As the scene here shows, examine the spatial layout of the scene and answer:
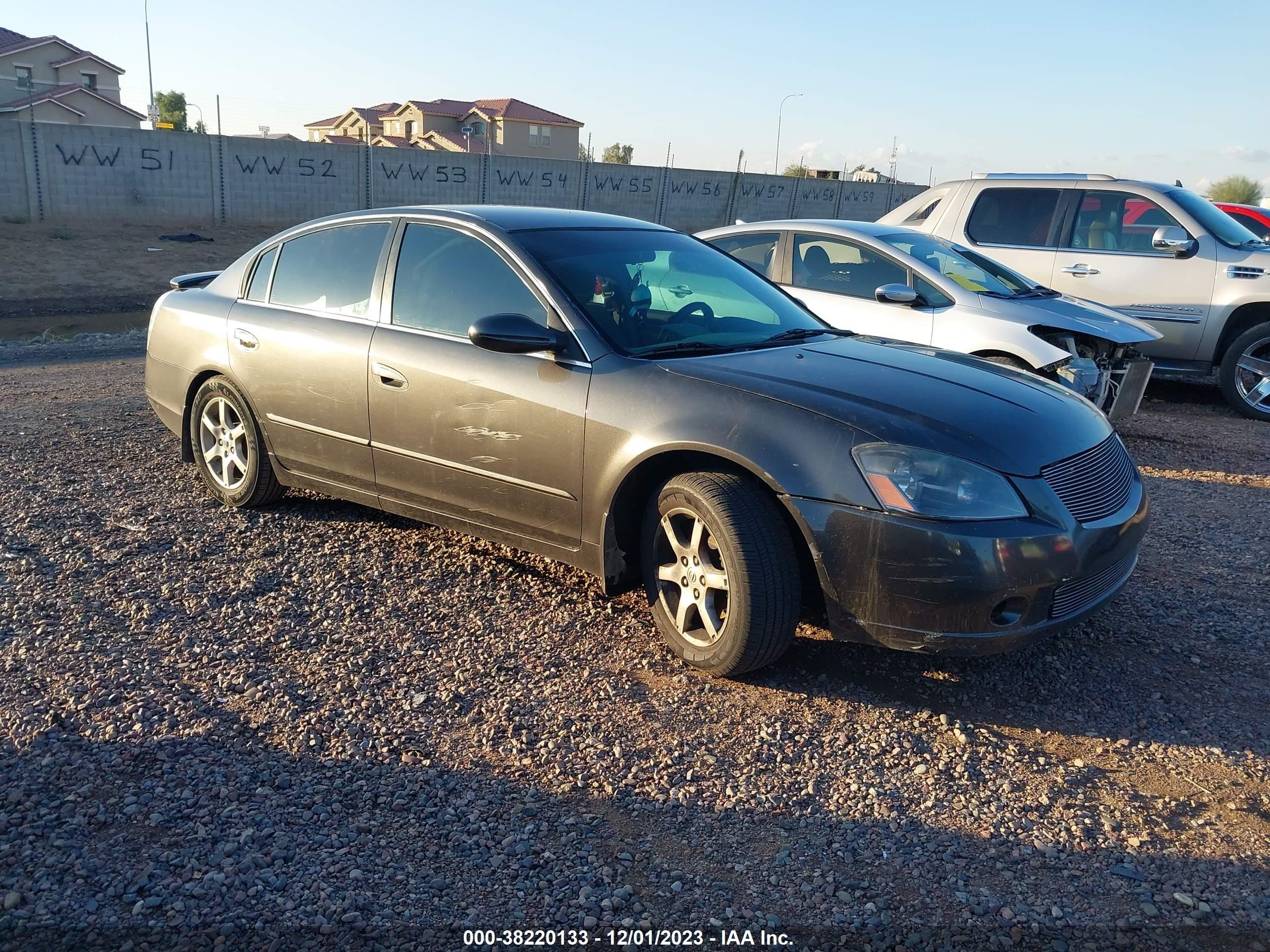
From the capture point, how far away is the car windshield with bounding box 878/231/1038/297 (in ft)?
24.8

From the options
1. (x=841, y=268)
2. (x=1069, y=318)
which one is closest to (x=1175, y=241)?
(x=1069, y=318)

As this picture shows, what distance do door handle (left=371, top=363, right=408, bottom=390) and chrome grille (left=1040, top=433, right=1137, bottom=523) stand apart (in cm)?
268

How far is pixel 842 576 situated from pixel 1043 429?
38.2 inches

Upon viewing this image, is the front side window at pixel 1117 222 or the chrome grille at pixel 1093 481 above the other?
the front side window at pixel 1117 222

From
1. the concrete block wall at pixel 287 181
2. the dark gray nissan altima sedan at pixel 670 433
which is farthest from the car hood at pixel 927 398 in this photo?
the concrete block wall at pixel 287 181

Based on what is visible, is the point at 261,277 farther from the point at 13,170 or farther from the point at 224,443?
the point at 13,170

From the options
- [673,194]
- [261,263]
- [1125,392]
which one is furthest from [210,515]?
[673,194]

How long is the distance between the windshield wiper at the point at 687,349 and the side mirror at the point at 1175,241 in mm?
6315

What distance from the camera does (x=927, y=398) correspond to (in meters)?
3.79

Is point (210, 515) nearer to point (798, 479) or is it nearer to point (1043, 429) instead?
point (798, 479)

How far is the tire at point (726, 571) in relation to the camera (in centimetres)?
359

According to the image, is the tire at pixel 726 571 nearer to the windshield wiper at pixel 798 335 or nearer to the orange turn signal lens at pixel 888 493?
the orange turn signal lens at pixel 888 493

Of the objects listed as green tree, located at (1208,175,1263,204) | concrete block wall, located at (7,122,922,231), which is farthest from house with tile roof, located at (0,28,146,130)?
green tree, located at (1208,175,1263,204)

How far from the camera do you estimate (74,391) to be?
28.6ft
